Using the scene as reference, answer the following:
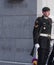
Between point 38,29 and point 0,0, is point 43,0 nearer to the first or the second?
point 0,0

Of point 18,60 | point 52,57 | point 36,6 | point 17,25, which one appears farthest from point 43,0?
point 52,57

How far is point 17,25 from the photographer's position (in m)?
11.1

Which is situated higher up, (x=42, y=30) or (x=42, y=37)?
(x=42, y=30)

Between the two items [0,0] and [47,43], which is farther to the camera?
[0,0]

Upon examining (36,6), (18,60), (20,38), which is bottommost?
(18,60)

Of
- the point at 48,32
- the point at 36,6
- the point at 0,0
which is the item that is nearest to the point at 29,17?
the point at 36,6

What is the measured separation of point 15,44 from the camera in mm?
11133

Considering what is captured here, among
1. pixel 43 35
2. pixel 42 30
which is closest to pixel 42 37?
pixel 43 35

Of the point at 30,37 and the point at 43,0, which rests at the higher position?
the point at 43,0

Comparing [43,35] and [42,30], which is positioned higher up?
[42,30]

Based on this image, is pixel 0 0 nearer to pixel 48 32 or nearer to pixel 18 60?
pixel 18 60

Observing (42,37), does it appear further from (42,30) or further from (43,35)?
(42,30)

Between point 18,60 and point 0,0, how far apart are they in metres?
2.01

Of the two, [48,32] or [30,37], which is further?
[30,37]
